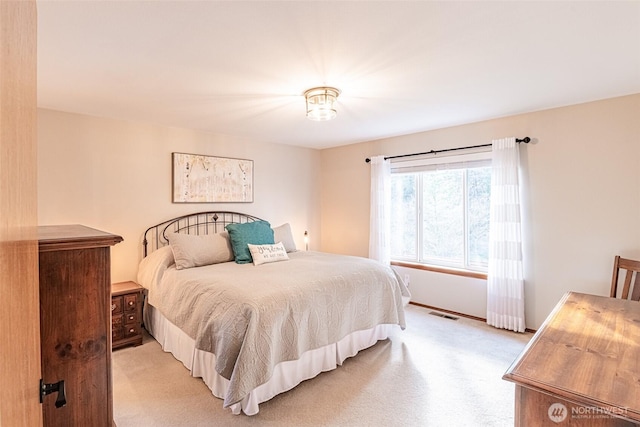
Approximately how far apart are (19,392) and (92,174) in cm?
338

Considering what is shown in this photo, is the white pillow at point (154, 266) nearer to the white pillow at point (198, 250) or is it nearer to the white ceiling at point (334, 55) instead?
the white pillow at point (198, 250)

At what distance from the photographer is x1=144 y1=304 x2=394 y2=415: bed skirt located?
218cm

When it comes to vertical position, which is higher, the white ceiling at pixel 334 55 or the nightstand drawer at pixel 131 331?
the white ceiling at pixel 334 55

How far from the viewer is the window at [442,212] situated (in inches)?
149

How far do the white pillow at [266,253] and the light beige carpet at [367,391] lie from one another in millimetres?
1157

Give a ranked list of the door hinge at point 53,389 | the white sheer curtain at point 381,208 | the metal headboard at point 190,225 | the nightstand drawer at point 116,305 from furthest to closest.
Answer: the white sheer curtain at point 381,208
the metal headboard at point 190,225
the nightstand drawer at point 116,305
the door hinge at point 53,389

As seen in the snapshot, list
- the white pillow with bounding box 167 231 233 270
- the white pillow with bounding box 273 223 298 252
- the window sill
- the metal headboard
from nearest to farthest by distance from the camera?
the white pillow with bounding box 167 231 233 270 < the metal headboard < the window sill < the white pillow with bounding box 273 223 298 252

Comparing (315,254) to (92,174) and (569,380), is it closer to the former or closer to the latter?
(92,174)

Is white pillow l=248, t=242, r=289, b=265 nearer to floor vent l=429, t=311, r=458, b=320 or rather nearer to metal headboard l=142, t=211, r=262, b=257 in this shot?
metal headboard l=142, t=211, r=262, b=257

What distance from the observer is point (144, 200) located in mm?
3602

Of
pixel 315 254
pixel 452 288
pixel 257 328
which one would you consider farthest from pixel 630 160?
pixel 257 328

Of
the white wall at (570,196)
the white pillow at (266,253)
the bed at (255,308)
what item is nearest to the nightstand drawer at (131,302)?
the bed at (255,308)

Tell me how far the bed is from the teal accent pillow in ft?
0.04

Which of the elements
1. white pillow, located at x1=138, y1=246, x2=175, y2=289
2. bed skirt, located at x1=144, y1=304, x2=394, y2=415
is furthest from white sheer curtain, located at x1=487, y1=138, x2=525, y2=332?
white pillow, located at x1=138, y1=246, x2=175, y2=289
